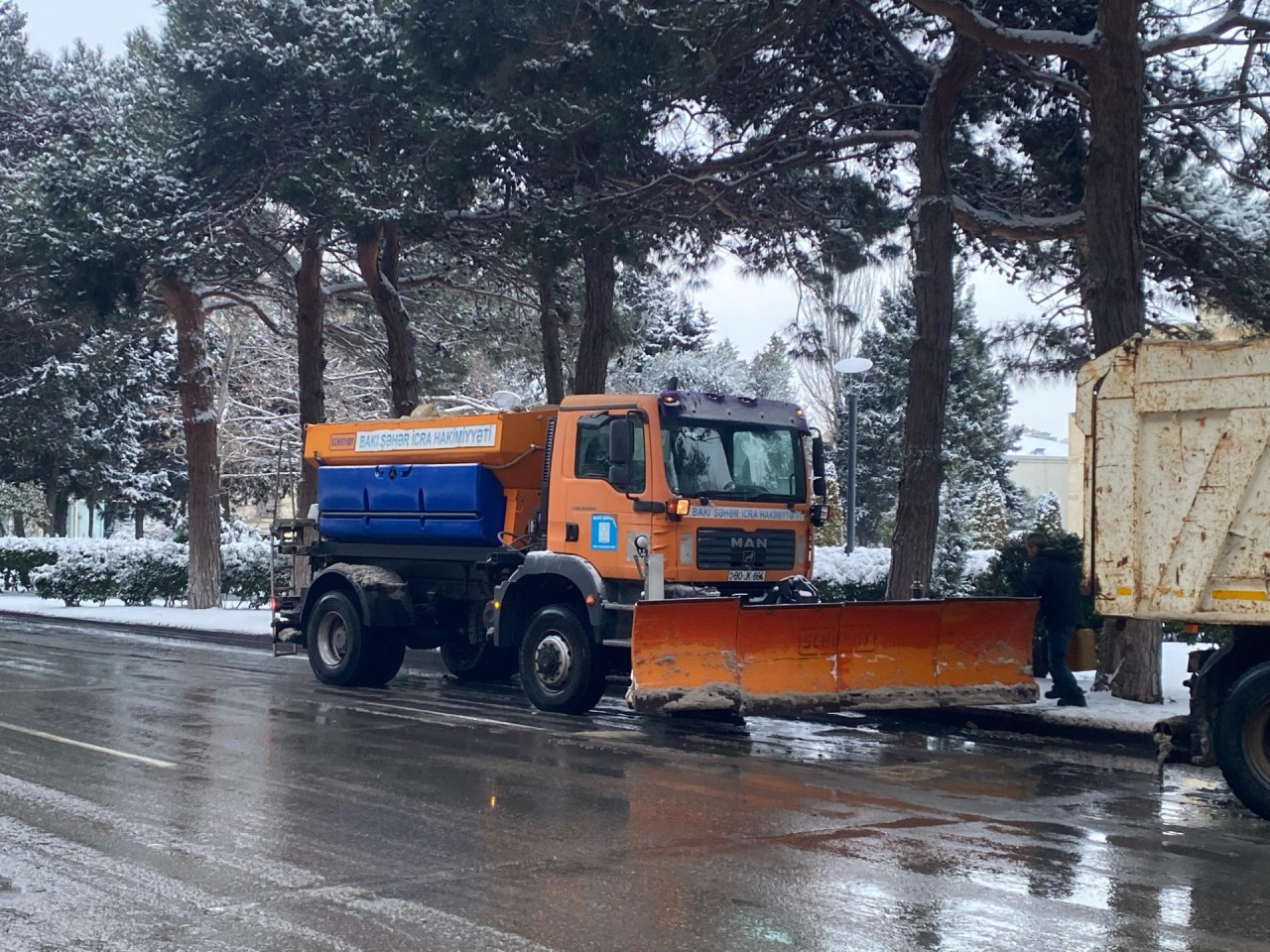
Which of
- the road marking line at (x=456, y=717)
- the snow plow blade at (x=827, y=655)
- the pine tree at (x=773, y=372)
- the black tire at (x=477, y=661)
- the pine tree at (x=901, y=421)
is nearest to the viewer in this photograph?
the snow plow blade at (x=827, y=655)

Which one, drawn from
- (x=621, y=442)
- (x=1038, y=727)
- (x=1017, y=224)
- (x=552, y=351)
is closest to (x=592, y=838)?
(x=621, y=442)

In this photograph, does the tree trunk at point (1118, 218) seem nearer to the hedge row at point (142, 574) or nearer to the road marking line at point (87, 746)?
the road marking line at point (87, 746)

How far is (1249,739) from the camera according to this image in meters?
8.66

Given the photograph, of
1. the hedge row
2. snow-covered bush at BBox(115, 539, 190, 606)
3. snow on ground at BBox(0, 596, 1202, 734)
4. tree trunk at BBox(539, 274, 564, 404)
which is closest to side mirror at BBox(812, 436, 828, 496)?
snow on ground at BBox(0, 596, 1202, 734)

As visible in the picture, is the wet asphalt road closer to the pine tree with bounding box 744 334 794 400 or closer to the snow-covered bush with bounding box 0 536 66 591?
the snow-covered bush with bounding box 0 536 66 591

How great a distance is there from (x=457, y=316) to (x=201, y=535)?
265 inches

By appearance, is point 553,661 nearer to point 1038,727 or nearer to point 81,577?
point 1038,727

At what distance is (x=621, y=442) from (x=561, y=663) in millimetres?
2129

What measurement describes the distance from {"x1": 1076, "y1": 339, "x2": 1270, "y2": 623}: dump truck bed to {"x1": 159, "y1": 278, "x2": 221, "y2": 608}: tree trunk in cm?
2091

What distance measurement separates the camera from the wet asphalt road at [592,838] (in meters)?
5.76

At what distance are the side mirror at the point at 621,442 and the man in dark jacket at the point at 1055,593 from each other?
13.1ft

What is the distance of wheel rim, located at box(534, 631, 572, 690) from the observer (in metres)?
12.9

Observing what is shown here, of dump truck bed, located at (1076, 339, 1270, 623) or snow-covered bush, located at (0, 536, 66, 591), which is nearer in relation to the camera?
dump truck bed, located at (1076, 339, 1270, 623)

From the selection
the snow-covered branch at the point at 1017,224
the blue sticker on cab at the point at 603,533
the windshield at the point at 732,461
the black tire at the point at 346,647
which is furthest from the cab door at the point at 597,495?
the snow-covered branch at the point at 1017,224
